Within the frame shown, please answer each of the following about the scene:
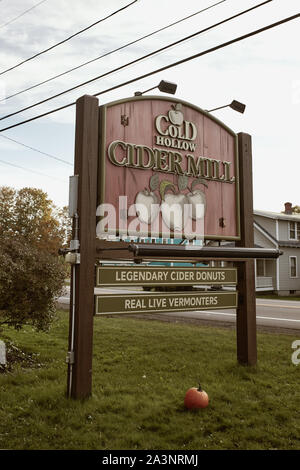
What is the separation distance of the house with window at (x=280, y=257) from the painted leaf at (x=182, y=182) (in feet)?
71.5

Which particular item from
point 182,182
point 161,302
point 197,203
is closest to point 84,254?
point 161,302

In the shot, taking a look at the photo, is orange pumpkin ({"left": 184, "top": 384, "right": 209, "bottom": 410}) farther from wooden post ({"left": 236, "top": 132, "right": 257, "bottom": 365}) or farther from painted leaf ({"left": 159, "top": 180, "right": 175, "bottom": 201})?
painted leaf ({"left": 159, "top": 180, "right": 175, "bottom": 201})

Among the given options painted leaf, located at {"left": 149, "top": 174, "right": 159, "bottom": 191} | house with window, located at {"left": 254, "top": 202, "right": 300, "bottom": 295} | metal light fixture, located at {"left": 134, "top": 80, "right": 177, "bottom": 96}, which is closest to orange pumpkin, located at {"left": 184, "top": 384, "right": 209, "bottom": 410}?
painted leaf, located at {"left": 149, "top": 174, "right": 159, "bottom": 191}

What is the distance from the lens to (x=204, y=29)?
7316 millimetres

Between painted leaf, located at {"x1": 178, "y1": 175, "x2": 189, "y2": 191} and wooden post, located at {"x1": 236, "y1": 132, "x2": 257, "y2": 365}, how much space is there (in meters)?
1.31

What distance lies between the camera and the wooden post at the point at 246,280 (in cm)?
695

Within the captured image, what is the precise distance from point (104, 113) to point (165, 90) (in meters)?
1.40

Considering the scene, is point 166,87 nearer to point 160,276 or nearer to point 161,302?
point 160,276

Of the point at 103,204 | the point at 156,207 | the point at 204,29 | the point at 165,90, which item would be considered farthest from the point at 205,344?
the point at 204,29

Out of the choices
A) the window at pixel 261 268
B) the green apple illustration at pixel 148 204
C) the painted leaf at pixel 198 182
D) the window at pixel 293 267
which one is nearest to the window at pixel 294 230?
the window at pixel 293 267

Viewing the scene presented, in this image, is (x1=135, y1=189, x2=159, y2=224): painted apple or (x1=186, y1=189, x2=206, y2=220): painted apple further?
(x1=186, y1=189, x2=206, y2=220): painted apple

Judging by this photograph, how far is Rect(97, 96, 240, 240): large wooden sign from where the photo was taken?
19.3ft
